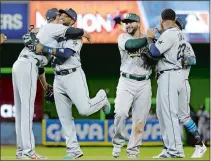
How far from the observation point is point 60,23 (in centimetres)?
816

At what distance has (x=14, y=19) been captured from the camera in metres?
14.4

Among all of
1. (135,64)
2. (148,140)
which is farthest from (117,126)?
(148,140)

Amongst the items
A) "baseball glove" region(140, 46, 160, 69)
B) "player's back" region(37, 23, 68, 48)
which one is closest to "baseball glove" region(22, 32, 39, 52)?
"player's back" region(37, 23, 68, 48)

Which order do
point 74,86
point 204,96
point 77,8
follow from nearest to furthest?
point 74,86
point 77,8
point 204,96

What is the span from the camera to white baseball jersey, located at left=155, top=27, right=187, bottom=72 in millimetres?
8047

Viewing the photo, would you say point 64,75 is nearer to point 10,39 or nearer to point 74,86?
point 74,86

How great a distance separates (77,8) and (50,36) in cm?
635

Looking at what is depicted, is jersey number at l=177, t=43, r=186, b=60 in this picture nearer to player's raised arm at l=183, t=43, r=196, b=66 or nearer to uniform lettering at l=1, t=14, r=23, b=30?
player's raised arm at l=183, t=43, r=196, b=66

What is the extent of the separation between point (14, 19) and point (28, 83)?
22.3ft

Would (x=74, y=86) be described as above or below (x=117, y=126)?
above

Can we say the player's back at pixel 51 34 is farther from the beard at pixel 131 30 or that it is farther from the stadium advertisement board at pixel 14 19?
the stadium advertisement board at pixel 14 19

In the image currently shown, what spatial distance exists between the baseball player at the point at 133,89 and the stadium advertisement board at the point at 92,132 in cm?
593

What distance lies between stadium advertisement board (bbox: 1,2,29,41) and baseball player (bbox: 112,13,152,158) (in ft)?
20.7

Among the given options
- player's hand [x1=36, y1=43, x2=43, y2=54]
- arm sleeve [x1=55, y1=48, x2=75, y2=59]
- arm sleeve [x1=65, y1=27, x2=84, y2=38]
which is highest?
arm sleeve [x1=65, y1=27, x2=84, y2=38]
